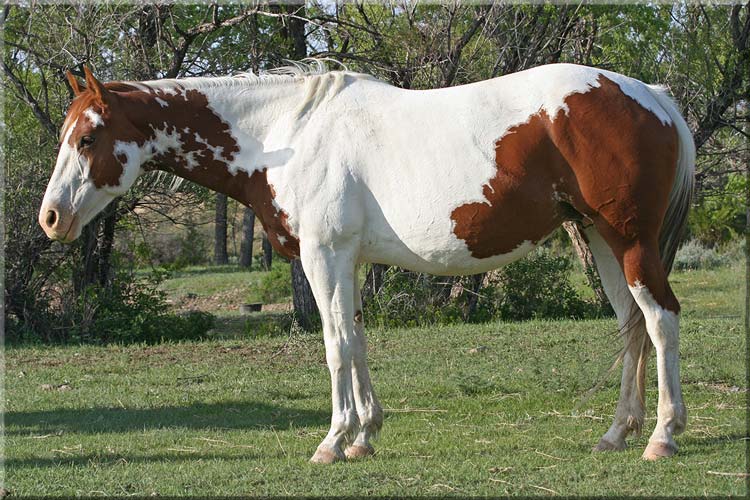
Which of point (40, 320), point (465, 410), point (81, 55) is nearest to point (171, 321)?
point (40, 320)

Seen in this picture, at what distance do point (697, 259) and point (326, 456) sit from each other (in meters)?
16.6

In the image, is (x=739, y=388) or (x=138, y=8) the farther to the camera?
(x=138, y=8)

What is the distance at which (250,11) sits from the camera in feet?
35.2

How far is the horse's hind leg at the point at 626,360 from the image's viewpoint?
5.32 m

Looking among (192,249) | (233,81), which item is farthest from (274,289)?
(233,81)

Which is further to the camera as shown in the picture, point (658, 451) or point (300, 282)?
point (300, 282)

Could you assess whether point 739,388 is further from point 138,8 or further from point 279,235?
point 138,8

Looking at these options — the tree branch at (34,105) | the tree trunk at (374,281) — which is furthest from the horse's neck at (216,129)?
the tree trunk at (374,281)

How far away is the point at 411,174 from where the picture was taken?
5207 mm

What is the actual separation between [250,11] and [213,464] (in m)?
6.95

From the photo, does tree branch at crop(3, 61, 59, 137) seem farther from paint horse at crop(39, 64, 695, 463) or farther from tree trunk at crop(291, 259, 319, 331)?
paint horse at crop(39, 64, 695, 463)

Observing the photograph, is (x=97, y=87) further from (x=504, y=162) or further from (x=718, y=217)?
(x=718, y=217)

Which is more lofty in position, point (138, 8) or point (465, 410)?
point (138, 8)

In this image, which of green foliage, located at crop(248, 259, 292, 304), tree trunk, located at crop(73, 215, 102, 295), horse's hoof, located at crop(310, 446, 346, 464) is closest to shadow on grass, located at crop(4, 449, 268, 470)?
horse's hoof, located at crop(310, 446, 346, 464)
